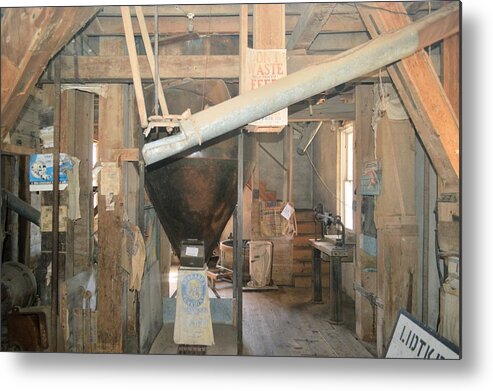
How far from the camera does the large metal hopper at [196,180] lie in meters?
3.00

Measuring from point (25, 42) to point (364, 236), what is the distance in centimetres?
293

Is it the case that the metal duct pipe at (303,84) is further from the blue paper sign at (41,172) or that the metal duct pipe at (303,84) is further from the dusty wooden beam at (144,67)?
the blue paper sign at (41,172)

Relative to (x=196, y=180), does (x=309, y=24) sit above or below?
above

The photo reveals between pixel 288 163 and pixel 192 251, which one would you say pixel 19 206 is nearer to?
pixel 192 251

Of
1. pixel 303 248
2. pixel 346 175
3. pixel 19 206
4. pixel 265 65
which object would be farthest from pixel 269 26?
pixel 303 248

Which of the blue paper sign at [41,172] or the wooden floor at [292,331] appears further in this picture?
the wooden floor at [292,331]

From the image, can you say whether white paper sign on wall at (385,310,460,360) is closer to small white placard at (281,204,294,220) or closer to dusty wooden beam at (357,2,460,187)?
dusty wooden beam at (357,2,460,187)

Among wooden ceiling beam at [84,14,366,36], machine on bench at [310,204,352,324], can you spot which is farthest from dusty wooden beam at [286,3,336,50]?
machine on bench at [310,204,352,324]

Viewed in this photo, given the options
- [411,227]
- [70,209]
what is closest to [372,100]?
[411,227]

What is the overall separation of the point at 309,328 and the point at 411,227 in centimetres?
176

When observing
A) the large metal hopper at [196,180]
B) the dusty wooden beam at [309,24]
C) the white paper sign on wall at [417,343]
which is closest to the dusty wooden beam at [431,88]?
the dusty wooden beam at [309,24]

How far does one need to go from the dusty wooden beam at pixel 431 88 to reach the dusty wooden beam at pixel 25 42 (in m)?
1.58

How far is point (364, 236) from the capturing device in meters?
3.60

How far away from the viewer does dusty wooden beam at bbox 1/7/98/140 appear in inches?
79.9
